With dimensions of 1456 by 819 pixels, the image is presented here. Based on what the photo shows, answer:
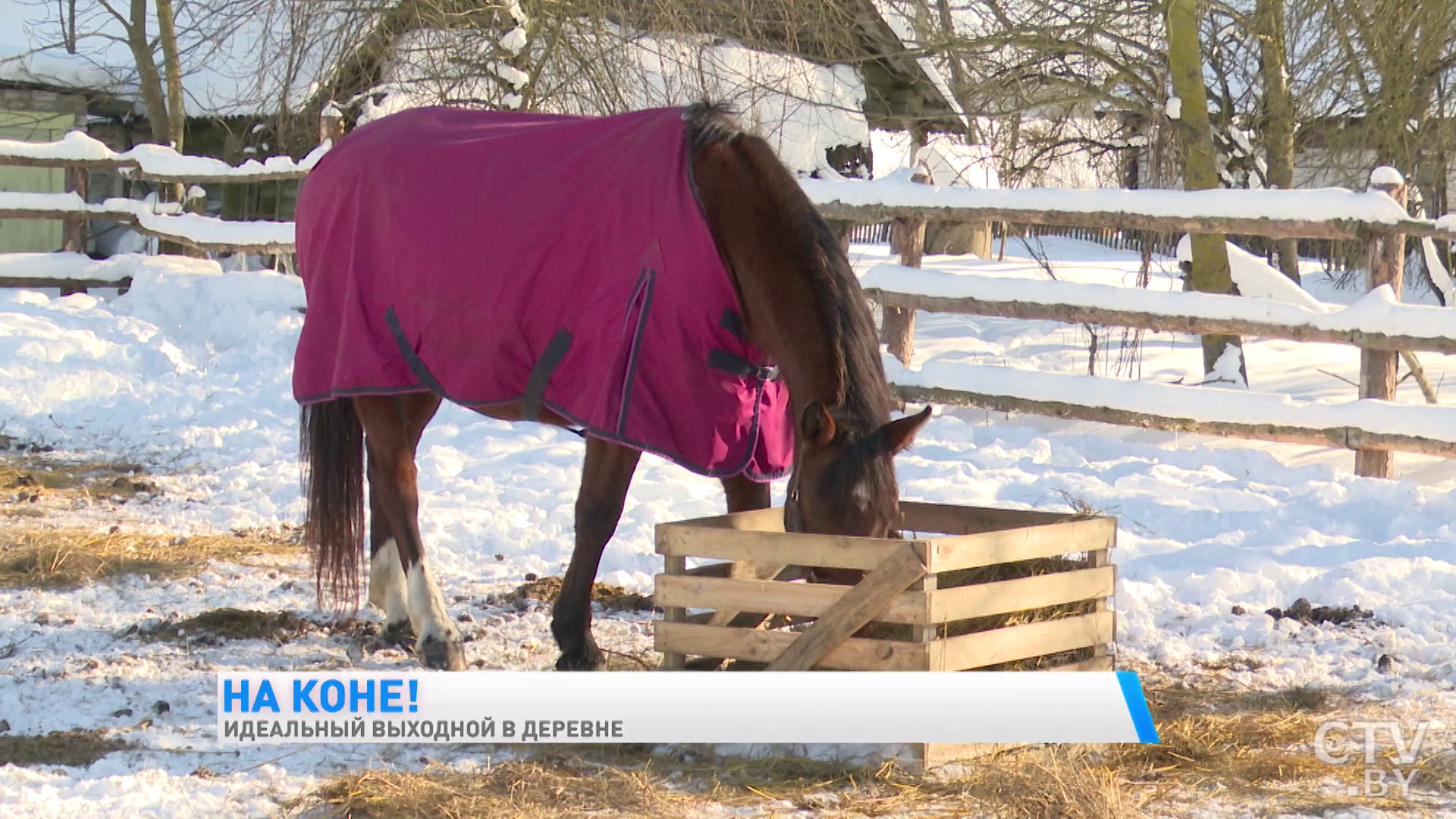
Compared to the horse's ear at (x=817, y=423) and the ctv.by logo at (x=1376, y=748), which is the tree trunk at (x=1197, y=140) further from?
the horse's ear at (x=817, y=423)

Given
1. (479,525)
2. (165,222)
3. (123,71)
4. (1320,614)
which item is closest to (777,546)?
(1320,614)

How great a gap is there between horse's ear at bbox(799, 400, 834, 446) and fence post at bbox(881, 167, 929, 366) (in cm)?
485

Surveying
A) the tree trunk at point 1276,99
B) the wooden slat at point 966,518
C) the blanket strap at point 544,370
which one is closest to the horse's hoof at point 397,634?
the blanket strap at point 544,370

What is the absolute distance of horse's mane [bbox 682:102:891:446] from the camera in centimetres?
321

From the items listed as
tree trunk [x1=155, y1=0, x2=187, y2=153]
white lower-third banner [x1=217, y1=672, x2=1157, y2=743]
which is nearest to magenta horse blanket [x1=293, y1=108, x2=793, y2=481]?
white lower-third banner [x1=217, y1=672, x2=1157, y2=743]

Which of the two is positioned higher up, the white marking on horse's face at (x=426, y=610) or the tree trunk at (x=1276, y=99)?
the tree trunk at (x=1276, y=99)

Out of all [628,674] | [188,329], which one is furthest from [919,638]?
[188,329]

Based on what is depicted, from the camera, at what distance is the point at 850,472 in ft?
10.4

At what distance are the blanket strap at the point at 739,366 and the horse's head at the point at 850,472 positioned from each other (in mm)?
336

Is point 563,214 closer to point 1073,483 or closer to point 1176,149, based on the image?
point 1073,483

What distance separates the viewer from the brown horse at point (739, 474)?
3199 millimetres

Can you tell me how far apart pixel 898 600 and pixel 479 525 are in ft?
9.08

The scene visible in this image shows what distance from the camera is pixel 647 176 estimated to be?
3.64m

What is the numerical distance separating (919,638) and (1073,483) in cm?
313
